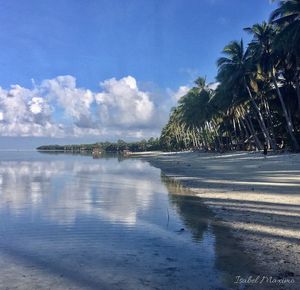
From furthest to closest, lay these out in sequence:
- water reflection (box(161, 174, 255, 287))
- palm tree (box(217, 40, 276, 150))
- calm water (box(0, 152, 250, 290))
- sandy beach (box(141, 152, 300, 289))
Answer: palm tree (box(217, 40, 276, 150)) → sandy beach (box(141, 152, 300, 289)) → water reflection (box(161, 174, 255, 287)) → calm water (box(0, 152, 250, 290))

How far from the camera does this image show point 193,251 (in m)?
8.01

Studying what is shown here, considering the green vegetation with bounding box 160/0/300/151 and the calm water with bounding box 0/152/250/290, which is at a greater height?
the green vegetation with bounding box 160/0/300/151

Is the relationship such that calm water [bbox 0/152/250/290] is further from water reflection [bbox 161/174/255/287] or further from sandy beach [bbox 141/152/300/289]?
sandy beach [bbox 141/152/300/289]

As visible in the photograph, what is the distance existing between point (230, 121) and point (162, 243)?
225ft

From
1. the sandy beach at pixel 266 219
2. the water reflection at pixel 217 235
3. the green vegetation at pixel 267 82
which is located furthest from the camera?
the green vegetation at pixel 267 82

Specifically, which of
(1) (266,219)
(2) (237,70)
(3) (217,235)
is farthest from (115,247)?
(2) (237,70)

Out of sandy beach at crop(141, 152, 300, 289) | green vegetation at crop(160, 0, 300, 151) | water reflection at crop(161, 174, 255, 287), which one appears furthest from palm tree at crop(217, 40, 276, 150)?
water reflection at crop(161, 174, 255, 287)

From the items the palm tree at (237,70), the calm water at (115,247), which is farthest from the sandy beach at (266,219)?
the palm tree at (237,70)

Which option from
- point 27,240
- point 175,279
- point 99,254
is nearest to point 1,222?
point 27,240

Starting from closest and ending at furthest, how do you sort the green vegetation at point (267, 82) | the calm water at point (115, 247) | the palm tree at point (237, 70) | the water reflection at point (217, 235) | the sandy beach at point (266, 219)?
1. the calm water at point (115, 247)
2. the water reflection at point (217, 235)
3. the sandy beach at point (266, 219)
4. the green vegetation at point (267, 82)
5. the palm tree at point (237, 70)

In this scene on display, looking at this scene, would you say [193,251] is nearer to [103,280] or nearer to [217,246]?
[217,246]

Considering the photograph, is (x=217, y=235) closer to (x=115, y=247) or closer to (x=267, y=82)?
(x=115, y=247)

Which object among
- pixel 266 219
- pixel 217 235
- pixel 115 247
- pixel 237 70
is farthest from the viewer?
pixel 237 70

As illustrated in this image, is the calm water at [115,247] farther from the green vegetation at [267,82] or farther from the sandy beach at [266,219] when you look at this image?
the green vegetation at [267,82]
